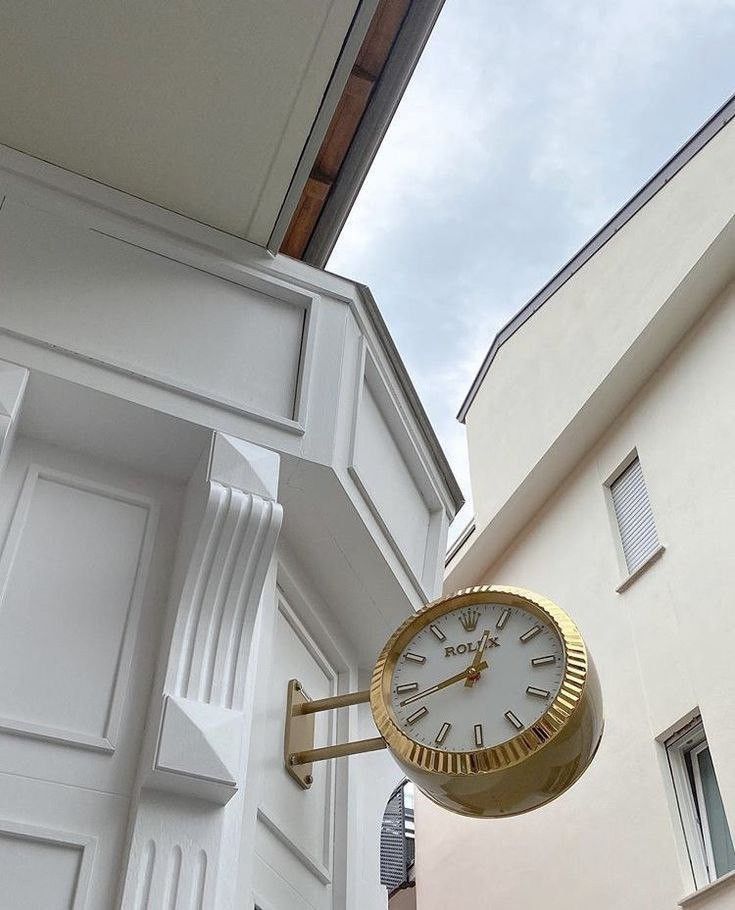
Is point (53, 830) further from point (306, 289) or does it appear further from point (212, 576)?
point (306, 289)

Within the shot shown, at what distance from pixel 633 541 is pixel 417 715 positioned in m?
5.11

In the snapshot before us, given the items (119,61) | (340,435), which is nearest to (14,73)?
(119,61)

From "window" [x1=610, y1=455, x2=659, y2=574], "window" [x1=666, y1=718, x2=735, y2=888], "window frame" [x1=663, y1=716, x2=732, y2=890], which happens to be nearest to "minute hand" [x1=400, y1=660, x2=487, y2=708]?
"window frame" [x1=663, y1=716, x2=732, y2=890]

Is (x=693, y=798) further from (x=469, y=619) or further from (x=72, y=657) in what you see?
(x=72, y=657)

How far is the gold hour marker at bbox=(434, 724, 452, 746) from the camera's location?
2.52 metres

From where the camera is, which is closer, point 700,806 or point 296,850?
point 296,850

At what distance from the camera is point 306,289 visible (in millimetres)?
3422

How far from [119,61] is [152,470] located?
129 cm

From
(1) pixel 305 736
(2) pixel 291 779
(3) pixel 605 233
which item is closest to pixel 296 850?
(2) pixel 291 779

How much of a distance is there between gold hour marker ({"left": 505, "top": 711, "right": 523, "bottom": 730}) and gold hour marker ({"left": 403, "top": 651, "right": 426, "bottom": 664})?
1.09 ft

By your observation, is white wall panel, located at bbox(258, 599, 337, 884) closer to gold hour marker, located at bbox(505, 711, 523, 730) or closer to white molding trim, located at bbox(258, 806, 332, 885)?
white molding trim, located at bbox(258, 806, 332, 885)

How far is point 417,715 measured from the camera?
103 inches

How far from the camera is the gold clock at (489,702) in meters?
2.41

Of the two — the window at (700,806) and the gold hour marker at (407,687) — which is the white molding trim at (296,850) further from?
the window at (700,806)
